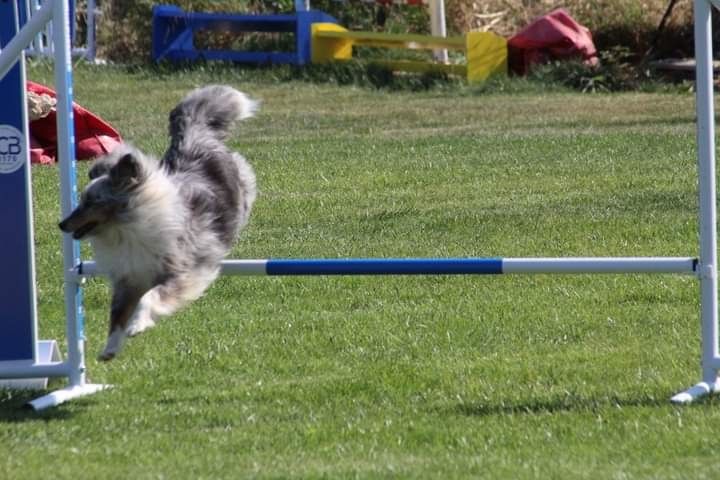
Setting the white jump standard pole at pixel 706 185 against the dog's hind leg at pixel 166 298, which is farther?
the dog's hind leg at pixel 166 298

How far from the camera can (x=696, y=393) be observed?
6457 mm

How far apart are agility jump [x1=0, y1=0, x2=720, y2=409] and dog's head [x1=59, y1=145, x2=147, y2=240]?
0.11m

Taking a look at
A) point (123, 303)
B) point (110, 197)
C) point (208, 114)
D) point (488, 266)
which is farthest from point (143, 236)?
point (488, 266)

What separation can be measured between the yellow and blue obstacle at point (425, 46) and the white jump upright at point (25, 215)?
548 inches

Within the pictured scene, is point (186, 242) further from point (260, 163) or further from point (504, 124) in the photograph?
point (504, 124)

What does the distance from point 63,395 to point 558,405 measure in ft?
7.25

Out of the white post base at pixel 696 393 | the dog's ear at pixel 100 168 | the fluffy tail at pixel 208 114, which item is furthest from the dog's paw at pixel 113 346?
the white post base at pixel 696 393

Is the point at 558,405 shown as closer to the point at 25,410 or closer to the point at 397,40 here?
the point at 25,410

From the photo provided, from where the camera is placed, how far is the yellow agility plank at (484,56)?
66.9 feet

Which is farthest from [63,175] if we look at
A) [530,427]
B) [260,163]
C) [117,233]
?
[260,163]

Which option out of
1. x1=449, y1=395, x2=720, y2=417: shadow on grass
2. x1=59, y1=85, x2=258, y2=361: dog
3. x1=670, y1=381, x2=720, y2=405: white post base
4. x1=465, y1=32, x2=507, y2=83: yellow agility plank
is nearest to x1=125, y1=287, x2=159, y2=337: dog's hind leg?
x1=59, y1=85, x2=258, y2=361: dog

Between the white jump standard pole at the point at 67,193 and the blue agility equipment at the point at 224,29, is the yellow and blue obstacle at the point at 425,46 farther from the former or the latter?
the white jump standard pole at the point at 67,193

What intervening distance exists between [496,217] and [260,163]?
3.54m

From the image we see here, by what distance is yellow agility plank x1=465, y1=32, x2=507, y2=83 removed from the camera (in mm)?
20391
